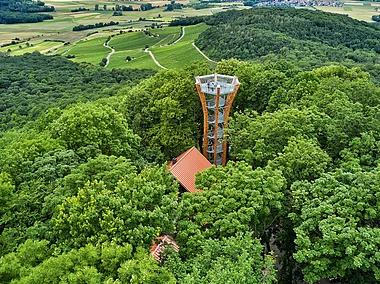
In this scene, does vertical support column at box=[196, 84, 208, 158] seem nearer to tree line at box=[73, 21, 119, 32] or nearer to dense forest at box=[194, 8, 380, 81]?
dense forest at box=[194, 8, 380, 81]

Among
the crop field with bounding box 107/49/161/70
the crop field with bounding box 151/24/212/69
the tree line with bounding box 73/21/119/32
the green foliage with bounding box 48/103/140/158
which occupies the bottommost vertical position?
the tree line with bounding box 73/21/119/32

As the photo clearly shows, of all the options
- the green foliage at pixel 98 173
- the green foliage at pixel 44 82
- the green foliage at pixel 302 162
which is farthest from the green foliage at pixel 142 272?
the green foliage at pixel 44 82

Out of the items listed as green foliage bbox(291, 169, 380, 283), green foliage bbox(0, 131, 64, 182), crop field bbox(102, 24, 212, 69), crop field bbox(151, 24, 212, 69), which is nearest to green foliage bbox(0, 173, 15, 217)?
green foliage bbox(0, 131, 64, 182)

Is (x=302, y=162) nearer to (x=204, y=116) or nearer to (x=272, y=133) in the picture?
(x=272, y=133)

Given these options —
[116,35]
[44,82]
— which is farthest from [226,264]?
[116,35]

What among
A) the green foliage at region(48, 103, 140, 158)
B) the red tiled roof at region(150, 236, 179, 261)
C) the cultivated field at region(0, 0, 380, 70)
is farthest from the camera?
the cultivated field at region(0, 0, 380, 70)

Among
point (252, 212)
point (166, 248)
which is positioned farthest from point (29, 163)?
point (252, 212)

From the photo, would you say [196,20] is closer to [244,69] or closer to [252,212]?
[244,69]

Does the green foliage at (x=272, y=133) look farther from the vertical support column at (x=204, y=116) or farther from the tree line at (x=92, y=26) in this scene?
the tree line at (x=92, y=26)
